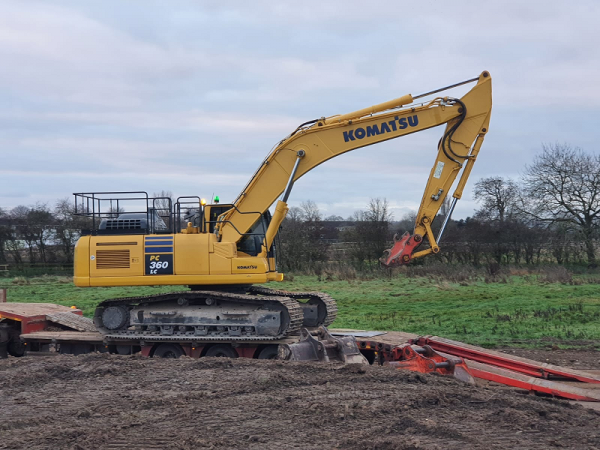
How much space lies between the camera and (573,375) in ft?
31.5

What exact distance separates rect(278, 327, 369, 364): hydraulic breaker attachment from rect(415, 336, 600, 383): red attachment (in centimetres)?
163

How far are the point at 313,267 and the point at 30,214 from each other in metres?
22.0

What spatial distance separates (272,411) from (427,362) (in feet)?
10.2

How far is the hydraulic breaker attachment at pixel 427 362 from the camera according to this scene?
904 centimetres

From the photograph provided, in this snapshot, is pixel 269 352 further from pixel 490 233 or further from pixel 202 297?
pixel 490 233

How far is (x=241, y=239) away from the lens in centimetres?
1216

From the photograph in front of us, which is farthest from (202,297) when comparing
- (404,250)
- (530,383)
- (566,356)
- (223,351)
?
(566,356)

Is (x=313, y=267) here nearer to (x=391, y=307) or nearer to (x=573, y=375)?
(x=391, y=307)

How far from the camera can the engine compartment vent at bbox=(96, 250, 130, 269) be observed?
11.8 metres

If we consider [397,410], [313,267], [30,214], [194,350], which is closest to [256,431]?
[397,410]

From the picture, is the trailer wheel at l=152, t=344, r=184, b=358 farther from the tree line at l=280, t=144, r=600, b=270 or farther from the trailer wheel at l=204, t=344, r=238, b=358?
the tree line at l=280, t=144, r=600, b=270

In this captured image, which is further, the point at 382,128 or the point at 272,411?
the point at 382,128

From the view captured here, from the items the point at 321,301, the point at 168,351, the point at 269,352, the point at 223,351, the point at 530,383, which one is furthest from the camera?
the point at 321,301

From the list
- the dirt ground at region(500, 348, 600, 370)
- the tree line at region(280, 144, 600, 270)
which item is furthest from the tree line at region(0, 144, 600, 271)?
the dirt ground at region(500, 348, 600, 370)
